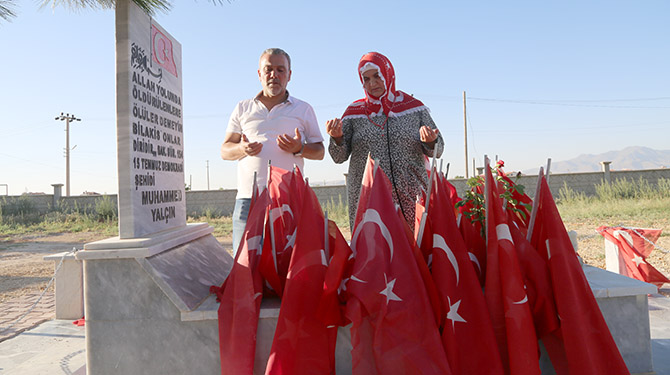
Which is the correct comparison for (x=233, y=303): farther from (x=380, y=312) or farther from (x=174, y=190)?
(x=174, y=190)

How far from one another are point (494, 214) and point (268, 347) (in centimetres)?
121

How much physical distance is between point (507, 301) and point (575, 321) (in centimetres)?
28

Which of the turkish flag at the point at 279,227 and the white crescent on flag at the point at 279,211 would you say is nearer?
the turkish flag at the point at 279,227

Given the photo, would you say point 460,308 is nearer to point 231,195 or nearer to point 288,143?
point 288,143

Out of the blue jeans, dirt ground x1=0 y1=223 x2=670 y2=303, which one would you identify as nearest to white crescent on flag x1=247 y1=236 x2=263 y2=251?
the blue jeans

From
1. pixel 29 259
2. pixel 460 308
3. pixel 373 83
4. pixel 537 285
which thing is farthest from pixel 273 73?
pixel 29 259

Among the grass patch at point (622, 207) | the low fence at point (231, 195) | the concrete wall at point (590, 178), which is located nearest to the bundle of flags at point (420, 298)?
the grass patch at point (622, 207)

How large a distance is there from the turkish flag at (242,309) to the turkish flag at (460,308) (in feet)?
2.70

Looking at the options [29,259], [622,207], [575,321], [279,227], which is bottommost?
[29,259]

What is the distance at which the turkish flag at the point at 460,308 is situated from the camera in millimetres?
1787

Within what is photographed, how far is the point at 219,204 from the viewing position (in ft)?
65.2

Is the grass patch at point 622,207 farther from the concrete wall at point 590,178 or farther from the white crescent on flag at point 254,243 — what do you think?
the white crescent on flag at point 254,243

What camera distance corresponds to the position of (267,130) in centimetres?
292

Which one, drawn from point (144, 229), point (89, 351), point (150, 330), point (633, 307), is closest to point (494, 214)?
point (633, 307)
